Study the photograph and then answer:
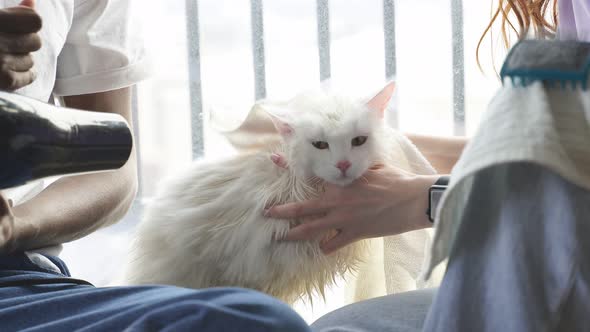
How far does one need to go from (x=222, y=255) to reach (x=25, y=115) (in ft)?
1.50

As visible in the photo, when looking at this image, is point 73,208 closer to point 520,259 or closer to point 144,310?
point 144,310

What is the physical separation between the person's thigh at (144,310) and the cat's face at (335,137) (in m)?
0.36

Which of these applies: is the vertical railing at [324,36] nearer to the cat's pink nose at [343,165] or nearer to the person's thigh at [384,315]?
the cat's pink nose at [343,165]

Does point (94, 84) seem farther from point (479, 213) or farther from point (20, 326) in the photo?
point (479, 213)

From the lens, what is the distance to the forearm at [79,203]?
3.14ft

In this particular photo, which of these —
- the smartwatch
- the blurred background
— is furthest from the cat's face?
the blurred background

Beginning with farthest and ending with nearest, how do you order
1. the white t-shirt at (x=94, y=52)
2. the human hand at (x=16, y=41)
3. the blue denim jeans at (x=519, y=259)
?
1. the white t-shirt at (x=94, y=52)
2. the human hand at (x=16, y=41)
3. the blue denim jeans at (x=519, y=259)

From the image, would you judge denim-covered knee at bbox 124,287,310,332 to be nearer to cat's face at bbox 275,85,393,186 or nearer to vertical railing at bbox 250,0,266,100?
cat's face at bbox 275,85,393,186

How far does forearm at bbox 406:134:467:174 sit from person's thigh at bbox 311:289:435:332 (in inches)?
13.4

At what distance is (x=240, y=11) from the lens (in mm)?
1519

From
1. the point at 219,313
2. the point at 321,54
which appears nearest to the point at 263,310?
the point at 219,313

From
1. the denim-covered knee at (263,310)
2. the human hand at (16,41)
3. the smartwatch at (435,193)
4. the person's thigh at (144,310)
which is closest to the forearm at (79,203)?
the person's thigh at (144,310)

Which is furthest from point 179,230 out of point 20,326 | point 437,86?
point 437,86

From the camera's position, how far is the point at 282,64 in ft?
4.92
